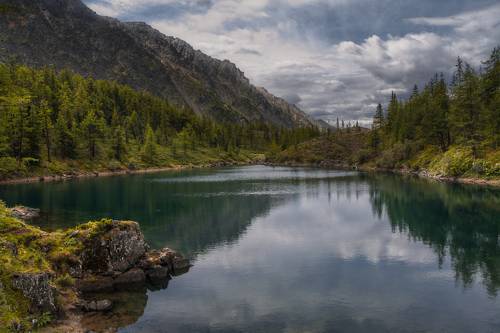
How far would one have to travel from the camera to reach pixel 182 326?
29391mm

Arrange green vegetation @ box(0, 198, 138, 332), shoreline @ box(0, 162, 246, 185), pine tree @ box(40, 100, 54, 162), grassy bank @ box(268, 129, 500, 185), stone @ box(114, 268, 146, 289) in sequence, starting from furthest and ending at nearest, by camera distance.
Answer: pine tree @ box(40, 100, 54, 162) < shoreline @ box(0, 162, 246, 185) < grassy bank @ box(268, 129, 500, 185) < stone @ box(114, 268, 146, 289) < green vegetation @ box(0, 198, 138, 332)

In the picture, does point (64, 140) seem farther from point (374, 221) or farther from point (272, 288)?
point (272, 288)

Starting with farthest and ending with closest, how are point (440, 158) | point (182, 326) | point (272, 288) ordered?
point (440, 158) → point (272, 288) → point (182, 326)

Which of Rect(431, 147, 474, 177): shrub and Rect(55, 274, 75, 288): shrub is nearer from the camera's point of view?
Rect(55, 274, 75, 288): shrub

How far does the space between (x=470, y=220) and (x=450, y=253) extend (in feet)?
70.6

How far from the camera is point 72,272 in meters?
34.7

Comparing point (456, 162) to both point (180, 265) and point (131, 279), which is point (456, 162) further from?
point (131, 279)

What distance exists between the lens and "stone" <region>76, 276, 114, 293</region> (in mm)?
34438

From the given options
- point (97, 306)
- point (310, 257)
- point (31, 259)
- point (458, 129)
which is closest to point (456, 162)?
point (458, 129)

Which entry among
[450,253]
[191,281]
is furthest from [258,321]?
[450,253]

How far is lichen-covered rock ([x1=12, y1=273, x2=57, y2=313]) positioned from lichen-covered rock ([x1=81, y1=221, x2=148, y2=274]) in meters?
8.52

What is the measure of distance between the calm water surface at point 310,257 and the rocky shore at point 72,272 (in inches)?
66.2

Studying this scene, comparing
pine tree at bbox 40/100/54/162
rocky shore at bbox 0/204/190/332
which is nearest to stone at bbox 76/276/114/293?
rocky shore at bbox 0/204/190/332

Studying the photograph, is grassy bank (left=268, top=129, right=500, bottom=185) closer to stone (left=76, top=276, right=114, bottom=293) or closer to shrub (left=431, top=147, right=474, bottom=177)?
shrub (left=431, top=147, right=474, bottom=177)
